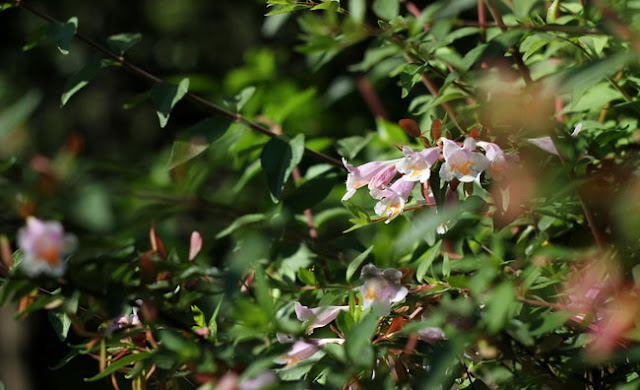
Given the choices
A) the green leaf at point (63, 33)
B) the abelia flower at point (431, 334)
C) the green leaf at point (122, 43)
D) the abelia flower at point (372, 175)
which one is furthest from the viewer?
the green leaf at point (122, 43)

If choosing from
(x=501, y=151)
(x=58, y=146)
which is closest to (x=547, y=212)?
(x=501, y=151)

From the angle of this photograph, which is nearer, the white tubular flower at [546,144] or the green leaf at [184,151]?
the white tubular flower at [546,144]

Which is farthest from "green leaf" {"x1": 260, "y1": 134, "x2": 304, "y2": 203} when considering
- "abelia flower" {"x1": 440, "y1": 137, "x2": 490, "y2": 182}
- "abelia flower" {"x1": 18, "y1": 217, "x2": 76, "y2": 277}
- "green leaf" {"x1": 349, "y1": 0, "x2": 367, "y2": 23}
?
"abelia flower" {"x1": 18, "y1": 217, "x2": 76, "y2": 277}

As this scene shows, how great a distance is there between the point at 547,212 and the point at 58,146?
361 centimetres

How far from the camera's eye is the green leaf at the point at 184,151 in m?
1.00

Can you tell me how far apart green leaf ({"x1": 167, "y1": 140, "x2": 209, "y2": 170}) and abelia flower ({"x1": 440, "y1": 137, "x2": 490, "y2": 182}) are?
1.23 feet

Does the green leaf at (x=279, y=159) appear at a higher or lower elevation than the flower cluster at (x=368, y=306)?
lower

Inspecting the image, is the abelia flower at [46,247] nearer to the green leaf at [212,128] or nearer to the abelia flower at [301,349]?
the abelia flower at [301,349]

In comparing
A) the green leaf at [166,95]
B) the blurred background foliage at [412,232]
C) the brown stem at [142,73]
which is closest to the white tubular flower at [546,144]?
the blurred background foliage at [412,232]

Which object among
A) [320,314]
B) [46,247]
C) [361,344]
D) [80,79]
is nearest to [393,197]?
[320,314]

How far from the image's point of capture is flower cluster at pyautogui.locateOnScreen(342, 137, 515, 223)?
29.0 inches

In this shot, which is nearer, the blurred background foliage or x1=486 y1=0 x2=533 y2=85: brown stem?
the blurred background foliage

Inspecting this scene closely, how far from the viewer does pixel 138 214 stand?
0.85 meters

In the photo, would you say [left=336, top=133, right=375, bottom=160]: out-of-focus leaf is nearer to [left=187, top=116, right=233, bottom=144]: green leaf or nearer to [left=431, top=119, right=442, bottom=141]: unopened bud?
[left=187, top=116, right=233, bottom=144]: green leaf
